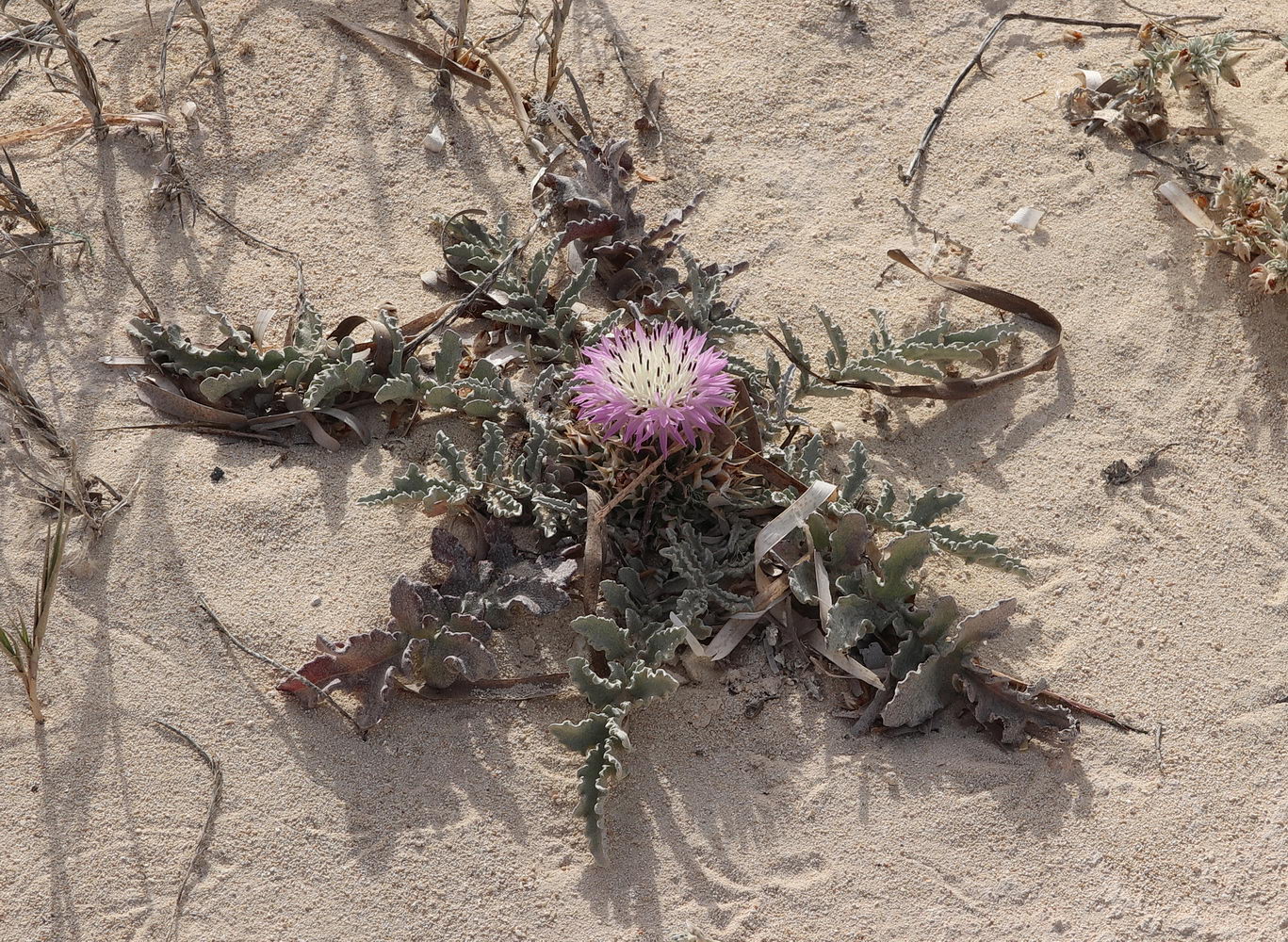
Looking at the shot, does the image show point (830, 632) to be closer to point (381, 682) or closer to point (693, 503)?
point (693, 503)

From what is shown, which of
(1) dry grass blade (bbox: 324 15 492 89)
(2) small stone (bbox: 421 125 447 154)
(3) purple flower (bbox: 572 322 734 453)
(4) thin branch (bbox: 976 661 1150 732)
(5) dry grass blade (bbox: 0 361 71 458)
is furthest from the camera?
(1) dry grass blade (bbox: 324 15 492 89)

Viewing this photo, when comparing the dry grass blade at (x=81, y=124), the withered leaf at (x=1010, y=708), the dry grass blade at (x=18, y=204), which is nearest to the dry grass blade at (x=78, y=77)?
the dry grass blade at (x=81, y=124)

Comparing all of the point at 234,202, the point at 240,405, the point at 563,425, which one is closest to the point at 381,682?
the point at 563,425

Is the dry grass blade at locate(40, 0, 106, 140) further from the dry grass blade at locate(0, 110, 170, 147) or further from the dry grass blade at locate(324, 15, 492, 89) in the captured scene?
the dry grass blade at locate(324, 15, 492, 89)

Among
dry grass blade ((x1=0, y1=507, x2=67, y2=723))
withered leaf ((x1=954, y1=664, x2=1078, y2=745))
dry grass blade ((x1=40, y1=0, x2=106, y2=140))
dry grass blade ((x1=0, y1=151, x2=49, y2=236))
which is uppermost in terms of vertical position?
dry grass blade ((x1=40, y1=0, x2=106, y2=140))

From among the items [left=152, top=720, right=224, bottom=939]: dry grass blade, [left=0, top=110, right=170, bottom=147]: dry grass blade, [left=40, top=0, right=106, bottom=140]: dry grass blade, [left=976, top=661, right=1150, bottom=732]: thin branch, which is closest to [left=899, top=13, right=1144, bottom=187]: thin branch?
[left=976, top=661, right=1150, bottom=732]: thin branch

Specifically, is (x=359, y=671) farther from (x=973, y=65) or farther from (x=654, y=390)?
(x=973, y=65)

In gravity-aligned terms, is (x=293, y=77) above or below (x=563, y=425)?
above
